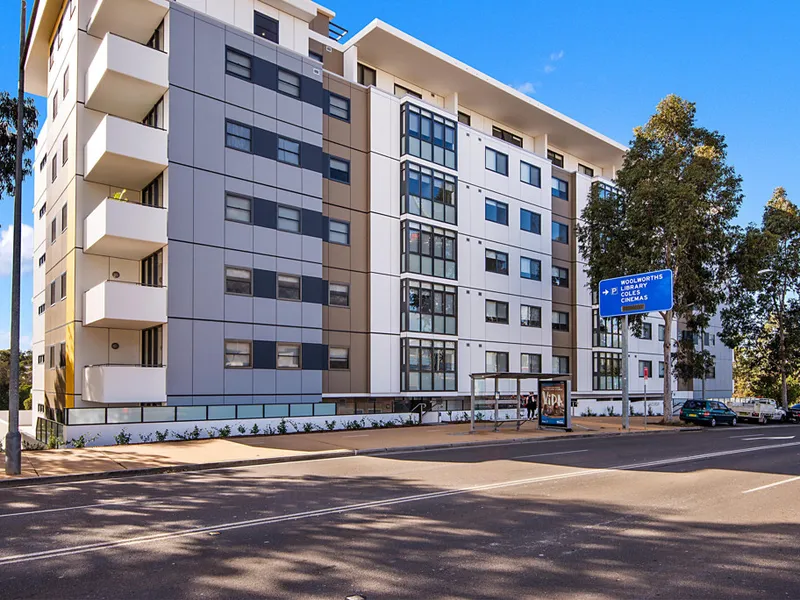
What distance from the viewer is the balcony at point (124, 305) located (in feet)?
72.4

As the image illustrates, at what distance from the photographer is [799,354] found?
49.0m

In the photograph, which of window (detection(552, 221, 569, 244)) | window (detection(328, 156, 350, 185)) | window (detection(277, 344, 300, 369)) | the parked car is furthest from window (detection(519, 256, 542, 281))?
window (detection(277, 344, 300, 369))

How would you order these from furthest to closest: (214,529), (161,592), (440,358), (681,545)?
1. (440,358)
2. (214,529)
3. (681,545)
4. (161,592)

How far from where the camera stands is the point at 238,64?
87.0 feet

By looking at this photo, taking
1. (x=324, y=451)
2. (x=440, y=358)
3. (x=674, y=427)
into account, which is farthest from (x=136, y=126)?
(x=674, y=427)

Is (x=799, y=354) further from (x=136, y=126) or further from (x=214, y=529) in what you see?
(x=214, y=529)

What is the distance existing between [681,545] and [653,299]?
23.8 m

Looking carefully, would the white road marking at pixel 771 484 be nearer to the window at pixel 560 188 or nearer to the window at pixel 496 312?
the window at pixel 496 312

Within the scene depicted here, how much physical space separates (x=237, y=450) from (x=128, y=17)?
660 inches

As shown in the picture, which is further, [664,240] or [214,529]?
[664,240]

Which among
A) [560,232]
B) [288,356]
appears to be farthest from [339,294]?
[560,232]

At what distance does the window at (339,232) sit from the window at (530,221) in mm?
12934

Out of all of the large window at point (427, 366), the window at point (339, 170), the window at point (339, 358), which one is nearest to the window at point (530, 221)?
the large window at point (427, 366)

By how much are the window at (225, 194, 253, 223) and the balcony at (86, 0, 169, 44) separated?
7.10 m
